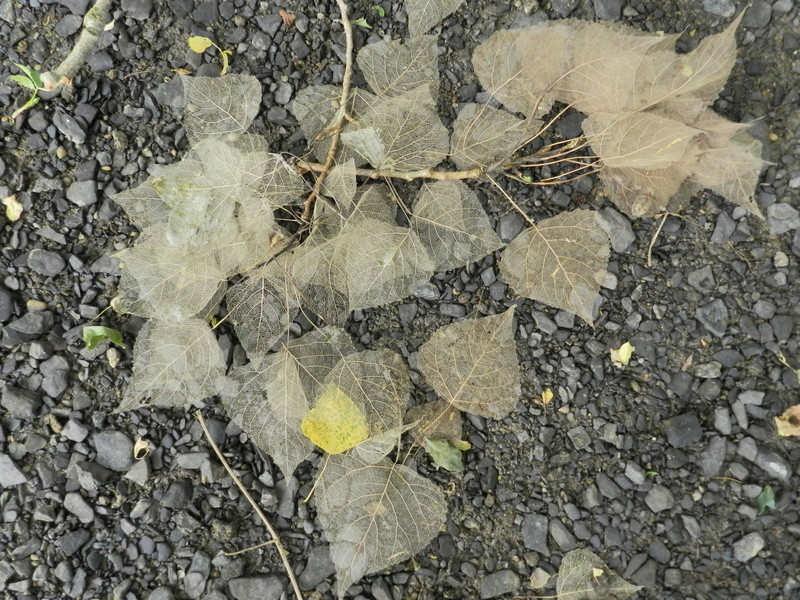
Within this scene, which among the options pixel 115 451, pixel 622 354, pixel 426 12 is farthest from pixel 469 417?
pixel 426 12

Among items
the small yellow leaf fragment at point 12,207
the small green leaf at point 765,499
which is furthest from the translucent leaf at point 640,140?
the small yellow leaf fragment at point 12,207

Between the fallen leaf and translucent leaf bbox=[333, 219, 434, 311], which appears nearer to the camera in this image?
translucent leaf bbox=[333, 219, 434, 311]

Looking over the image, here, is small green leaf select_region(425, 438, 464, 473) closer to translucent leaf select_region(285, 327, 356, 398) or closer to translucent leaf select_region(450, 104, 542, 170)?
translucent leaf select_region(285, 327, 356, 398)

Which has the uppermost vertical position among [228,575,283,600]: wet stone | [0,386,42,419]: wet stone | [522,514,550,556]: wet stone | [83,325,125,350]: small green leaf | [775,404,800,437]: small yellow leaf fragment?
[83,325,125,350]: small green leaf

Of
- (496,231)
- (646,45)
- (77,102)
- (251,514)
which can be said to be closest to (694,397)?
(496,231)

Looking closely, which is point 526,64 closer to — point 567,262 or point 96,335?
point 567,262

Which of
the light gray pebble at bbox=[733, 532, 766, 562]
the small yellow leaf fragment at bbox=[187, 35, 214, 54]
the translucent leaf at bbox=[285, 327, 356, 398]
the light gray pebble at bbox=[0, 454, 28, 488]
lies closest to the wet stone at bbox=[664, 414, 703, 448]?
the light gray pebble at bbox=[733, 532, 766, 562]

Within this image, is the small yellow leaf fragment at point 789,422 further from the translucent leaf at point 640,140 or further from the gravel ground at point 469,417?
the translucent leaf at point 640,140
